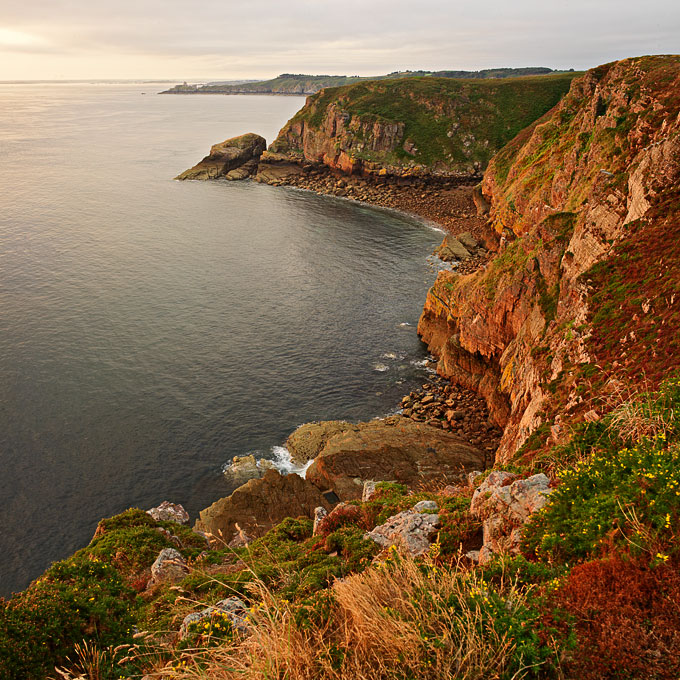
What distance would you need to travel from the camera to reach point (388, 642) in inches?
254

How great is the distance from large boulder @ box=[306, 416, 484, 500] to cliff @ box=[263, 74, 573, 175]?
10282cm

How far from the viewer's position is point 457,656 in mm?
6059

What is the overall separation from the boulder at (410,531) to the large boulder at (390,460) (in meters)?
16.2

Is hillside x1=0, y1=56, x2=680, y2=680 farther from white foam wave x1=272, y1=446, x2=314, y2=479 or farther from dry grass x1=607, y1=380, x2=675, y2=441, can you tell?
white foam wave x1=272, y1=446, x2=314, y2=479

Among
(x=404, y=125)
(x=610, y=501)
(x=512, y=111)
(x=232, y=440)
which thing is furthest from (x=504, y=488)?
(x=512, y=111)

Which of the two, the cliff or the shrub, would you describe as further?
the cliff

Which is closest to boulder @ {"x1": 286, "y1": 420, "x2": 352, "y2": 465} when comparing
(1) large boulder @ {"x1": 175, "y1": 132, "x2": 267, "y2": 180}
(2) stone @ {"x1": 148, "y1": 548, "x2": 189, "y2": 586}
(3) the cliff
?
(2) stone @ {"x1": 148, "y1": 548, "x2": 189, "y2": 586}

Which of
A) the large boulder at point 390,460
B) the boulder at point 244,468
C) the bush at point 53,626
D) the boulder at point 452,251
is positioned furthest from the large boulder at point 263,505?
the boulder at point 452,251

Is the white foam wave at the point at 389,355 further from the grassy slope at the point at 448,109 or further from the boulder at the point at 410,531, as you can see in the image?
the grassy slope at the point at 448,109

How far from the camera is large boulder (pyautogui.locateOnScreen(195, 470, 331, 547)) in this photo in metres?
28.2

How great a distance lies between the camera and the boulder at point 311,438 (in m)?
36.8

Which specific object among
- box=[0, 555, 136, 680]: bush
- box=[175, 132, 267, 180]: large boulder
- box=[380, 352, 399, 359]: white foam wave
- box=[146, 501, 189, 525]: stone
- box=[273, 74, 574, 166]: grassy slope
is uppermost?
box=[273, 74, 574, 166]: grassy slope

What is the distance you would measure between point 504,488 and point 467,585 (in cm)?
637

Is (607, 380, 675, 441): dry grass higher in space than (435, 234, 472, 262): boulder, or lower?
higher
